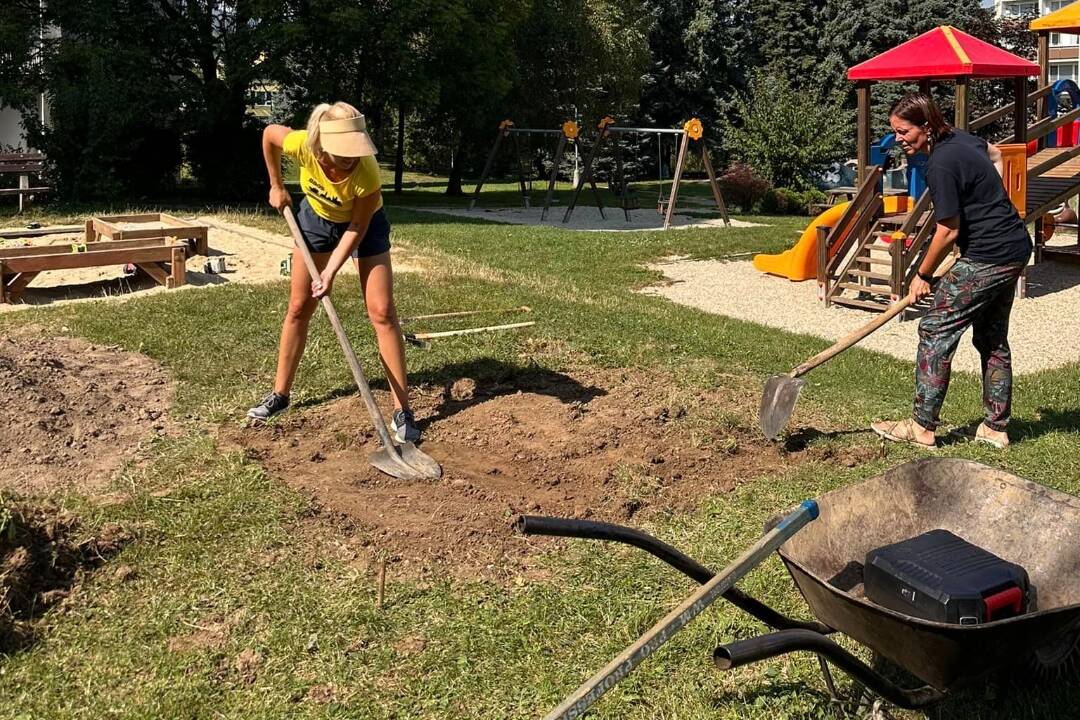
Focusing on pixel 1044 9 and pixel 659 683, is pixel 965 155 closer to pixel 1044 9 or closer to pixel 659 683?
pixel 659 683

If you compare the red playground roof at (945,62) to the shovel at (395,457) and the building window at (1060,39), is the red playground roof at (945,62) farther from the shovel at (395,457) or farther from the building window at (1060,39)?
the building window at (1060,39)

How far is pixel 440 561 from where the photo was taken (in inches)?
171

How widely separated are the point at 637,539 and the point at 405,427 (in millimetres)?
3040

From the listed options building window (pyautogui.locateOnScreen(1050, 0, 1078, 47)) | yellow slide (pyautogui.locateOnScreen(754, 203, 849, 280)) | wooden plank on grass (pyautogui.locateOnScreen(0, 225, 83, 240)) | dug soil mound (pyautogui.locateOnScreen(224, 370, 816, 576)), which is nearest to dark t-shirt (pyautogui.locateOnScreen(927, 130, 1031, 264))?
dug soil mound (pyautogui.locateOnScreen(224, 370, 816, 576))

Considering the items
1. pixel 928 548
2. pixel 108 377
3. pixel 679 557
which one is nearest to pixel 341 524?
pixel 679 557

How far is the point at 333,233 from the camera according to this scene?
5.74 meters

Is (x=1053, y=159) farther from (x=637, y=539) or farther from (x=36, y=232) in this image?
(x=36, y=232)

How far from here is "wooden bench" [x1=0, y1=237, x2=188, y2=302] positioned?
9.74 meters

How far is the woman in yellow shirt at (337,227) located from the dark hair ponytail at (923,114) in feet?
8.84

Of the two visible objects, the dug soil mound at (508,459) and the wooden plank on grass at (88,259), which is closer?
the dug soil mound at (508,459)

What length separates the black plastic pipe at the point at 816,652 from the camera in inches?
98.8

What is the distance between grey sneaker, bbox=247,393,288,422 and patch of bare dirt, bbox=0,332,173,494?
0.50 m

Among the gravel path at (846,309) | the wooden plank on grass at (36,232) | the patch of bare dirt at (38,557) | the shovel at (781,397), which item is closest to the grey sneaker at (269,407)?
the patch of bare dirt at (38,557)

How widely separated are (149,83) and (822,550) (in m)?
19.2
